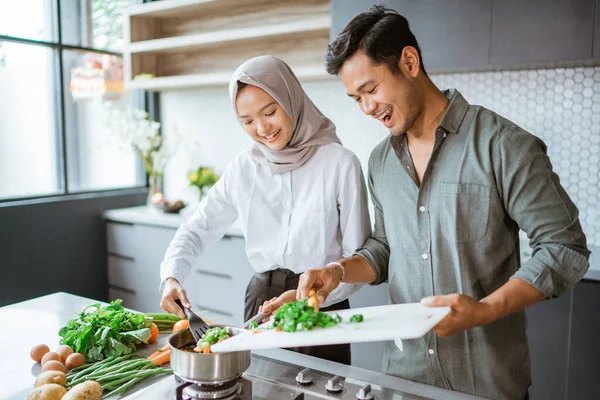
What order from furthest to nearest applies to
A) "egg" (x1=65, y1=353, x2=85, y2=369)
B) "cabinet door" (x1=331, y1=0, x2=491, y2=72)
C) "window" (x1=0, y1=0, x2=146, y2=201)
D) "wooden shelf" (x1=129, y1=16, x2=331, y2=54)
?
"window" (x1=0, y1=0, x2=146, y2=201) < "wooden shelf" (x1=129, y1=16, x2=331, y2=54) < "cabinet door" (x1=331, y1=0, x2=491, y2=72) < "egg" (x1=65, y1=353, x2=85, y2=369)

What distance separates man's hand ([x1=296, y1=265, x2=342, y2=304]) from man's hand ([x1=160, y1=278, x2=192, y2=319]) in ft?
1.06

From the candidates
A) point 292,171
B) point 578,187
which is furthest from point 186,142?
point 578,187

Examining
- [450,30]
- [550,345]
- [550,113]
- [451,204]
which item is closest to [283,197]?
[451,204]

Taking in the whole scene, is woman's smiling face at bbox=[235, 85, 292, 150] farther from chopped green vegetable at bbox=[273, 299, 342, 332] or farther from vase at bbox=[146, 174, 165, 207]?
vase at bbox=[146, 174, 165, 207]

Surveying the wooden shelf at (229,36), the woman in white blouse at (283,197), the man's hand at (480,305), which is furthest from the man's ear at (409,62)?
the wooden shelf at (229,36)

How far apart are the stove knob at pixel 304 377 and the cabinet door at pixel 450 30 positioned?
69.5 inches

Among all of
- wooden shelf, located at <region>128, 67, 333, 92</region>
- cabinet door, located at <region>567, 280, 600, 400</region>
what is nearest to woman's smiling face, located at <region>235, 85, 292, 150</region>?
wooden shelf, located at <region>128, 67, 333, 92</region>

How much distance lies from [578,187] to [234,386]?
226 centimetres

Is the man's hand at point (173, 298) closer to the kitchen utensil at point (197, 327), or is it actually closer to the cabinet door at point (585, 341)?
the kitchen utensil at point (197, 327)

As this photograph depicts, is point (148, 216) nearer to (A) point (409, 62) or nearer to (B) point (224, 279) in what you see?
(B) point (224, 279)

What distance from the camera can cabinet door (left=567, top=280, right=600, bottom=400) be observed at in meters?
2.13

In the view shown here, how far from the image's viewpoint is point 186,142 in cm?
400

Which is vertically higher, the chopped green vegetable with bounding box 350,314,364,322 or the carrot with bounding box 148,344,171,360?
the chopped green vegetable with bounding box 350,314,364,322

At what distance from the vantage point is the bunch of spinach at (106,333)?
1357 mm
